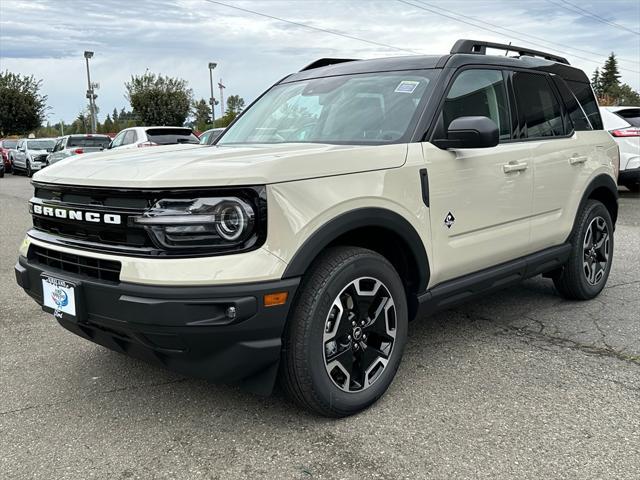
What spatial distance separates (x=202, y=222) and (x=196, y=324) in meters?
0.41

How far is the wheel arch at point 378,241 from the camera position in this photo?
2645mm

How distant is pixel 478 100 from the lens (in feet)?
12.3

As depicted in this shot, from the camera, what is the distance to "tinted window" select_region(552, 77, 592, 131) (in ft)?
15.0

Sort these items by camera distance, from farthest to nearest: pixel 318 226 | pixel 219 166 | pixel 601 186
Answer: pixel 601 186 < pixel 318 226 < pixel 219 166

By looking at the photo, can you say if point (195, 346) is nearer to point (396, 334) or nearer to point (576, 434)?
point (396, 334)

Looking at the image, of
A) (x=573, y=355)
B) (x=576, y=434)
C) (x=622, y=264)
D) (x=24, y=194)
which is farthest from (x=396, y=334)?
(x=24, y=194)

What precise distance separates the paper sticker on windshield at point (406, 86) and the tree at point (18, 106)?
48.9 metres

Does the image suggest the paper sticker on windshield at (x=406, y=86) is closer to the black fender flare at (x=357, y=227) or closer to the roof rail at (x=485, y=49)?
the roof rail at (x=485, y=49)

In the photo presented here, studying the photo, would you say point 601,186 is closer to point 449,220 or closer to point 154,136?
point 449,220

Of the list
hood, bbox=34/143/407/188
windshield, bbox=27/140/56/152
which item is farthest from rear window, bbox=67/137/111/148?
hood, bbox=34/143/407/188

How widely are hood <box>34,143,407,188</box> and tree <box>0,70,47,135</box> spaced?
48665 mm

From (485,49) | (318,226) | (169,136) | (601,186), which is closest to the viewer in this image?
(318,226)

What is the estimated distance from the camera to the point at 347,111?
143 inches

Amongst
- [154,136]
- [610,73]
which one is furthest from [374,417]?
[610,73]
